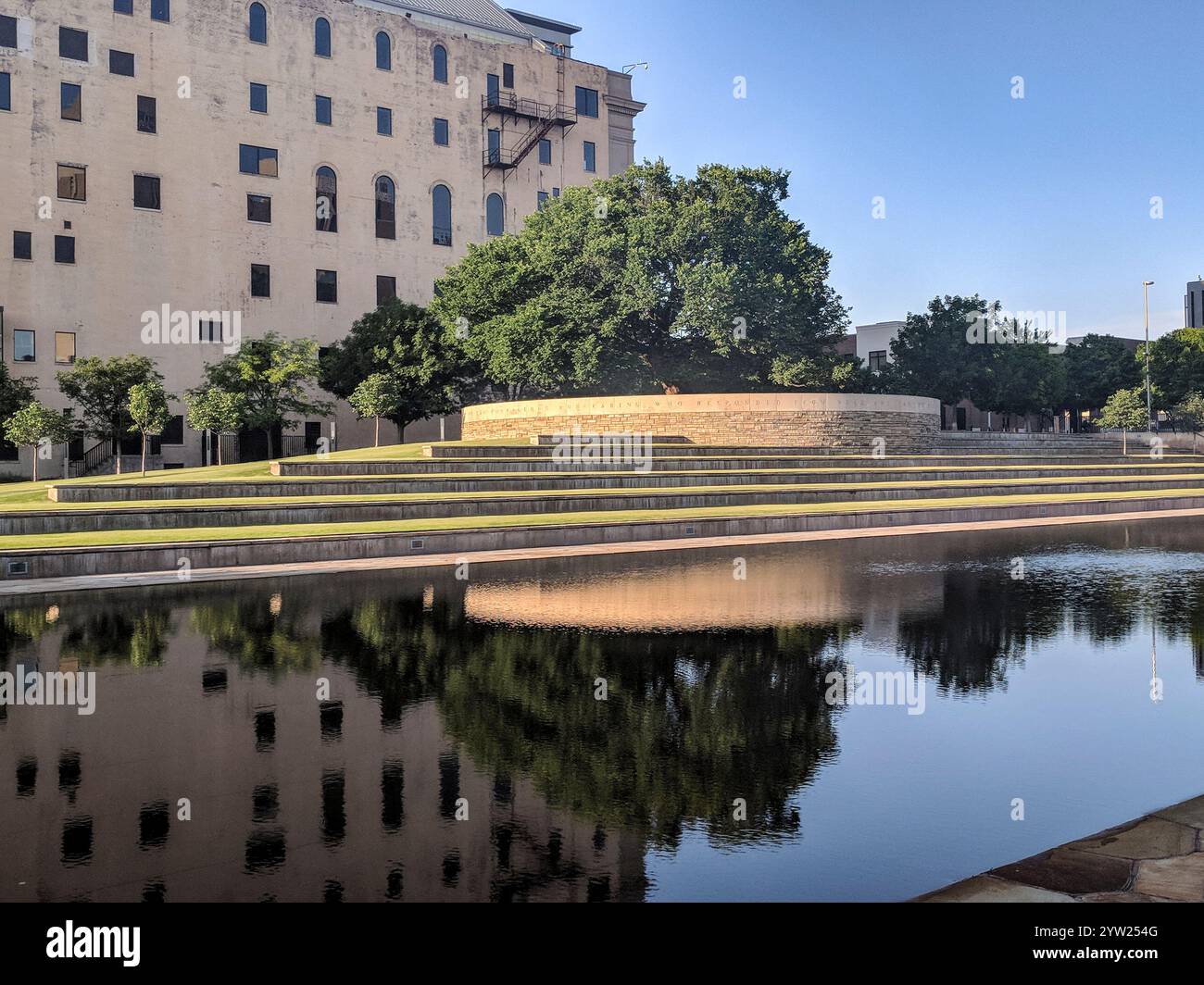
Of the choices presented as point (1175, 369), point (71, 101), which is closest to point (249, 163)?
point (71, 101)

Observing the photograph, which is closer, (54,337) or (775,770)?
(775,770)

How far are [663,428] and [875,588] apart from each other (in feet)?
81.4

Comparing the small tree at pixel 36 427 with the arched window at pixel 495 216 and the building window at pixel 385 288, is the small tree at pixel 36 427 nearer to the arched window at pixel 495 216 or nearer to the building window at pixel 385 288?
the building window at pixel 385 288

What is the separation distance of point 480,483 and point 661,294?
1951 centimetres

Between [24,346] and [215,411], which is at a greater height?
[24,346]

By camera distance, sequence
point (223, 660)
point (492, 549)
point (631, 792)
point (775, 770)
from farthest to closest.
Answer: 1. point (492, 549)
2. point (223, 660)
3. point (775, 770)
4. point (631, 792)

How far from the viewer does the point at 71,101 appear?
48.8m

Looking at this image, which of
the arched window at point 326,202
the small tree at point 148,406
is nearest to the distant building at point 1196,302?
the arched window at point 326,202

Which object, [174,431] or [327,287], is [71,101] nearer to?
[327,287]

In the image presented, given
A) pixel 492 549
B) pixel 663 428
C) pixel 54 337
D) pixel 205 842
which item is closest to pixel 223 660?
pixel 205 842

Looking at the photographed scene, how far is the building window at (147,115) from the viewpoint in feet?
165

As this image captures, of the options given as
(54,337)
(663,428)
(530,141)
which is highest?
(530,141)

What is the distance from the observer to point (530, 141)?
62.1 metres
